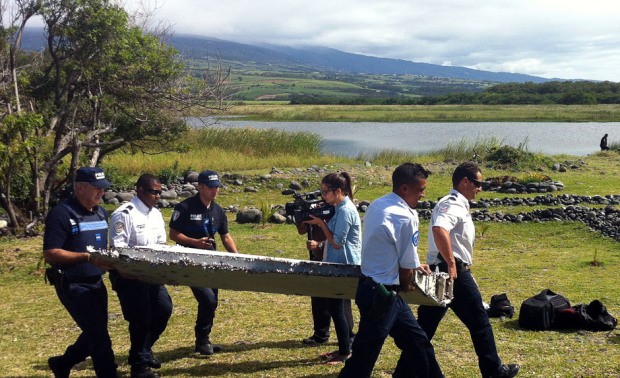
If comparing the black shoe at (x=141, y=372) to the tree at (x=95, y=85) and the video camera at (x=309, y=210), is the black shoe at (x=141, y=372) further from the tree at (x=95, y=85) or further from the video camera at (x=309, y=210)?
the tree at (x=95, y=85)

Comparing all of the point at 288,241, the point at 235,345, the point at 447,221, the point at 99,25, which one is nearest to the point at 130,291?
the point at 235,345

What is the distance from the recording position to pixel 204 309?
22.7ft

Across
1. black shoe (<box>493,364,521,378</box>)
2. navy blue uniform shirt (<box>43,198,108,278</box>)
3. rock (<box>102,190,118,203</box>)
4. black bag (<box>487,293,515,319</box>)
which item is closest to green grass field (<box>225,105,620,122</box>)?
rock (<box>102,190,118,203</box>)

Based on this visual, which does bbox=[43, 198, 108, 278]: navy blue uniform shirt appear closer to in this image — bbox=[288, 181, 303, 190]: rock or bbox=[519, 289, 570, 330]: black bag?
bbox=[519, 289, 570, 330]: black bag

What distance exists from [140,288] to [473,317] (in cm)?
304

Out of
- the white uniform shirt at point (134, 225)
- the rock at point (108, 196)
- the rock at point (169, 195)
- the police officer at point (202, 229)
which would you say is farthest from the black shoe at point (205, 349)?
the rock at point (169, 195)

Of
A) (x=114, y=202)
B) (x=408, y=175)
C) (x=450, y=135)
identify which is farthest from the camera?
(x=450, y=135)

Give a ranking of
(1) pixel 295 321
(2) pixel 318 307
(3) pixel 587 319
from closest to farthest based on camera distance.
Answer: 1. (2) pixel 318 307
2. (3) pixel 587 319
3. (1) pixel 295 321

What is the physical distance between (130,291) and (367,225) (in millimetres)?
2433

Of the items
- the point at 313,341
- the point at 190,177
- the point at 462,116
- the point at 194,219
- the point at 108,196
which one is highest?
the point at 194,219

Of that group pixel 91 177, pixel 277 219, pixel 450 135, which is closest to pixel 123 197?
pixel 277 219

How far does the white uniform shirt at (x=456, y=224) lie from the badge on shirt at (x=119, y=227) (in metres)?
2.79

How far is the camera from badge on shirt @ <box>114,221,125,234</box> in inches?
237

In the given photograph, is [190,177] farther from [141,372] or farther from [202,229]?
[141,372]
